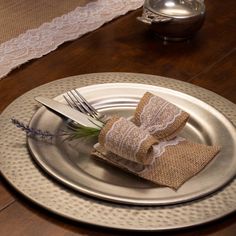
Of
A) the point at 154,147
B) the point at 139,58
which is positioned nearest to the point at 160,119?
the point at 154,147

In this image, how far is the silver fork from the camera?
0.80 meters

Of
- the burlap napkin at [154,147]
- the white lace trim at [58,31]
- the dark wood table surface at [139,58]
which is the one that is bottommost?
the dark wood table surface at [139,58]

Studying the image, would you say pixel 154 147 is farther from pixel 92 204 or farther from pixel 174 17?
pixel 174 17

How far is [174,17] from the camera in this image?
106cm

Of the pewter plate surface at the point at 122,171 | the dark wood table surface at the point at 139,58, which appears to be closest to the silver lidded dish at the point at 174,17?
the dark wood table surface at the point at 139,58

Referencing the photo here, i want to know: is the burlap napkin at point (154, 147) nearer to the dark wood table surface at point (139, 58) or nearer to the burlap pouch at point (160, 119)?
the burlap pouch at point (160, 119)

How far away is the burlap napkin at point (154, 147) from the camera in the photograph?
683 mm

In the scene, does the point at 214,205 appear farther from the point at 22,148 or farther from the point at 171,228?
the point at 22,148

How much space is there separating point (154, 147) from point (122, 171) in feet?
0.18

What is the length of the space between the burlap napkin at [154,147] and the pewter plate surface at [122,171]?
1 centimetres

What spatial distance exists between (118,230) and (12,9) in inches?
28.6

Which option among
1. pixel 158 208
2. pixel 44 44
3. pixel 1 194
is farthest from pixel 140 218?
pixel 44 44

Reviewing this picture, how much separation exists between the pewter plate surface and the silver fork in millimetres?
18

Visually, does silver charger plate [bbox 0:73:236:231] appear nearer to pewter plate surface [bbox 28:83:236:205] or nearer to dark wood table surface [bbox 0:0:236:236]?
pewter plate surface [bbox 28:83:236:205]
